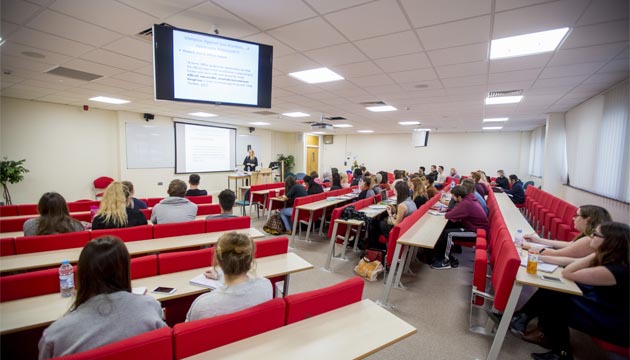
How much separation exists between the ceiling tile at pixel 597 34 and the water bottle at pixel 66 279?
4861mm

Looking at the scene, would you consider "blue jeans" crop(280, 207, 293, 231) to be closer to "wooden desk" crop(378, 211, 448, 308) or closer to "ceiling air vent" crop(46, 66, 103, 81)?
"wooden desk" crop(378, 211, 448, 308)

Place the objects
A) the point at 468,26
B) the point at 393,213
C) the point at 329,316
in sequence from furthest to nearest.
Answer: the point at 393,213
the point at 468,26
the point at 329,316

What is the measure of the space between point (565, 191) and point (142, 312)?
30.1 feet

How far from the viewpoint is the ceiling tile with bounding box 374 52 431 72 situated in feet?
12.0

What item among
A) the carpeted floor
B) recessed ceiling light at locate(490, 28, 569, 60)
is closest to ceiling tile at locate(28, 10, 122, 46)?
the carpeted floor

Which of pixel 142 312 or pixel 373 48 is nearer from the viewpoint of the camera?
pixel 142 312

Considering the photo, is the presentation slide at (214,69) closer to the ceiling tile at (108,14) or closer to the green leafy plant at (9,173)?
the ceiling tile at (108,14)

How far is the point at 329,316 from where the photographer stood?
5.79 ft

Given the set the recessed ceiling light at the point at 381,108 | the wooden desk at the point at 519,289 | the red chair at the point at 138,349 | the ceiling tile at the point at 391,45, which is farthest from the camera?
the recessed ceiling light at the point at 381,108

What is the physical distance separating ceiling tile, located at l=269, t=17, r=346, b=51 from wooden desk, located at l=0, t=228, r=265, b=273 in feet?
7.54

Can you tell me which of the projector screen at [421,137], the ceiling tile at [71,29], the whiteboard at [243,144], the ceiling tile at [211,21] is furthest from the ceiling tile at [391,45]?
the whiteboard at [243,144]

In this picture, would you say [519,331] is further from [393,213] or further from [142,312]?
[142,312]

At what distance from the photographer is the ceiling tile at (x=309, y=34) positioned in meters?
2.82

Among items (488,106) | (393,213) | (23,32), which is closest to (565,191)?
(488,106)
